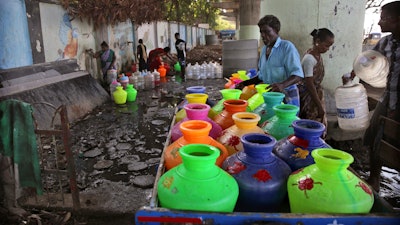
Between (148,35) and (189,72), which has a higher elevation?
(148,35)

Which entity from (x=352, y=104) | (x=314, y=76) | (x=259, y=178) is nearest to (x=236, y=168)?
(x=259, y=178)

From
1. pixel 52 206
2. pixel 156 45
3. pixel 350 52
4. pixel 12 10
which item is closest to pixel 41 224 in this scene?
pixel 52 206

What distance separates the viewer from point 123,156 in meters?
4.28

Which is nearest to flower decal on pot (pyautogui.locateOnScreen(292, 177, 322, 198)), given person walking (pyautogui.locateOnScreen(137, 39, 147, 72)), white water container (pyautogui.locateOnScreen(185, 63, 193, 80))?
person walking (pyautogui.locateOnScreen(137, 39, 147, 72))

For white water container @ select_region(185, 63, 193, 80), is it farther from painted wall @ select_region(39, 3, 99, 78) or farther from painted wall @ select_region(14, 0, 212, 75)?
painted wall @ select_region(39, 3, 99, 78)

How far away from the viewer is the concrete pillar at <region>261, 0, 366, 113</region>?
501cm

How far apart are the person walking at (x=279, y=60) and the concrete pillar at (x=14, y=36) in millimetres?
4869

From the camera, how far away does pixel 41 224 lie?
8.91 ft

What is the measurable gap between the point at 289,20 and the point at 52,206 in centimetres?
487

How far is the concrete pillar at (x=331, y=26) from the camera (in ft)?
16.4

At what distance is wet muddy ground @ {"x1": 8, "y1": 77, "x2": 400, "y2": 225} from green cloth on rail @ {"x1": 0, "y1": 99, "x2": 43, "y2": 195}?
0.67 metres

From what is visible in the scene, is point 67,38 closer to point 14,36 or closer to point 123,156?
point 14,36

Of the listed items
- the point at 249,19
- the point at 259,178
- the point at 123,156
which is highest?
the point at 249,19

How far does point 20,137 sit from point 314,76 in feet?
11.6
